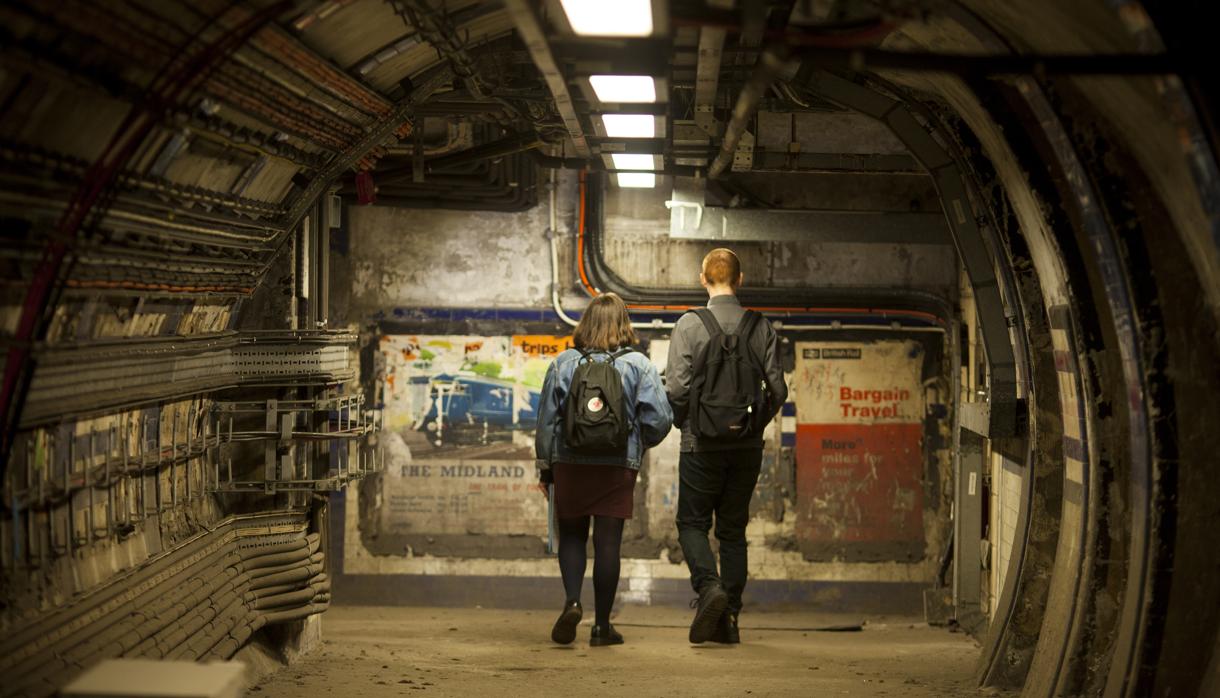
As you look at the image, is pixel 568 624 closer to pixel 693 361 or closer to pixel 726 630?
pixel 726 630

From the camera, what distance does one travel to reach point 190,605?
4.42 meters

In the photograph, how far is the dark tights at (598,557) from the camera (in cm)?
584

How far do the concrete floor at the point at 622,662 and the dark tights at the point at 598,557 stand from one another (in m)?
0.25

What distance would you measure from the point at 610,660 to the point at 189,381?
89.0 inches

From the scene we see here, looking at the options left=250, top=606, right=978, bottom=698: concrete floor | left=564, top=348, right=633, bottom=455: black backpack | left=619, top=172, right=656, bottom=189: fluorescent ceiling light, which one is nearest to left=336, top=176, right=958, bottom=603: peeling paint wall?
left=619, top=172, right=656, bottom=189: fluorescent ceiling light

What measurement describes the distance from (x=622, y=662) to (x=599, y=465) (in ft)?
3.03

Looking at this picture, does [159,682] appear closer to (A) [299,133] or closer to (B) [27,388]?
(B) [27,388]

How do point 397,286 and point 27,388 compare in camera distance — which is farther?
point 397,286

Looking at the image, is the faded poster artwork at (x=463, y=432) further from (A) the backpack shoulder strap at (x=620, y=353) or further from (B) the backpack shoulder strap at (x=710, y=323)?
(B) the backpack shoulder strap at (x=710, y=323)

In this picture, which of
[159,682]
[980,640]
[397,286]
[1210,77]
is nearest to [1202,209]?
[1210,77]

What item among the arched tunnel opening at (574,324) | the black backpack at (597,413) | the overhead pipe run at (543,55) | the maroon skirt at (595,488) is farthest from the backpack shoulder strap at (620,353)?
the overhead pipe run at (543,55)

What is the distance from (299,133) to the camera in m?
4.57

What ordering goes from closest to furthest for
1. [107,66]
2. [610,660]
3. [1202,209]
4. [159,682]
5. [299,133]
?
[159,682]
[1202,209]
[107,66]
[299,133]
[610,660]

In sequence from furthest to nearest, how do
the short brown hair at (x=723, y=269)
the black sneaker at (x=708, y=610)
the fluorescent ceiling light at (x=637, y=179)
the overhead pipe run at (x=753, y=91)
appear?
the fluorescent ceiling light at (x=637, y=179) → the short brown hair at (x=723, y=269) → the black sneaker at (x=708, y=610) → the overhead pipe run at (x=753, y=91)
